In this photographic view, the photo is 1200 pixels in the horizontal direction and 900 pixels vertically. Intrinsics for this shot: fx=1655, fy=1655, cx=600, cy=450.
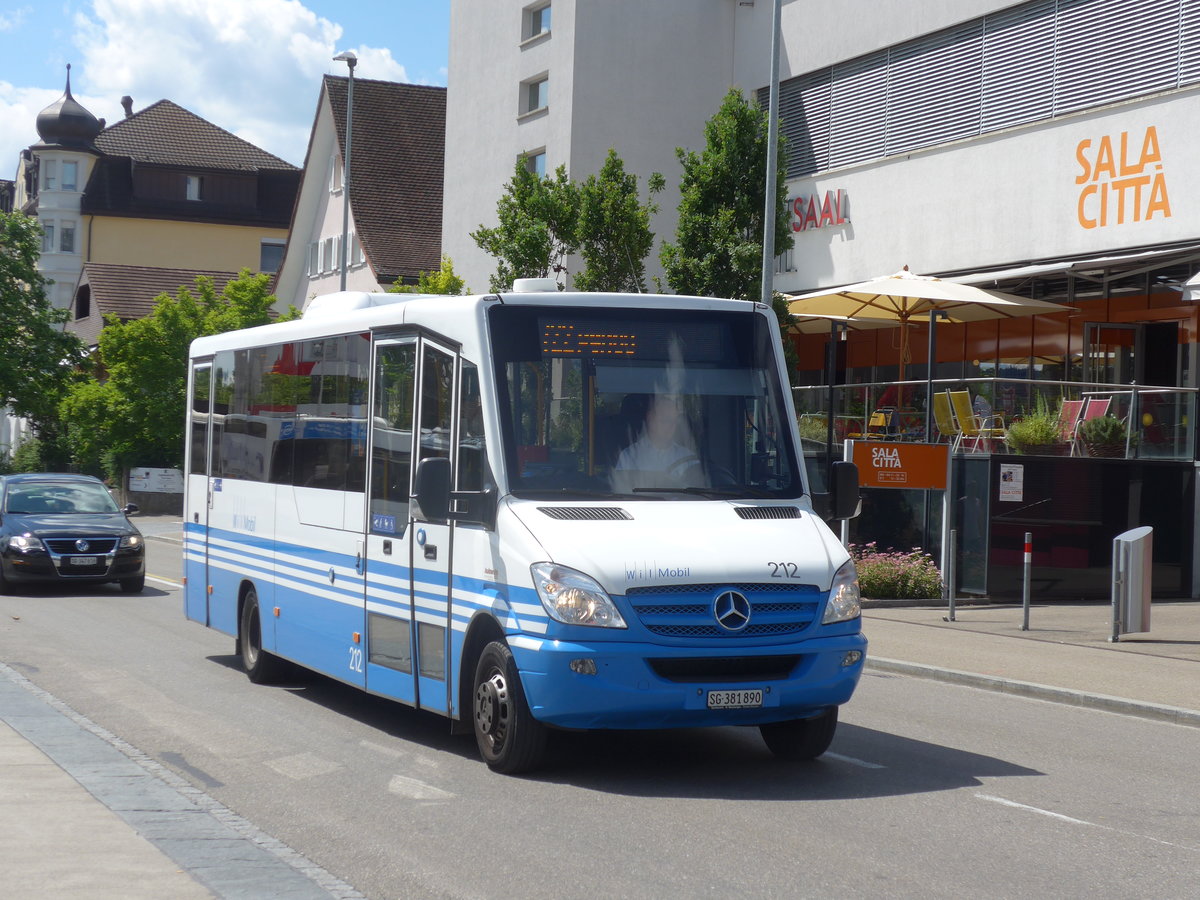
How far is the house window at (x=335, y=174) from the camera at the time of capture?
56688 mm

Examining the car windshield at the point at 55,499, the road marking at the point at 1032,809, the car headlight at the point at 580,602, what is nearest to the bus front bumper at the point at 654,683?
the car headlight at the point at 580,602

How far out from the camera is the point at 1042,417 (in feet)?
77.5

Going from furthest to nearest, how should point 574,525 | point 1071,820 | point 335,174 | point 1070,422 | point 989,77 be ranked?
point 335,174 < point 989,77 < point 1070,422 < point 574,525 < point 1071,820

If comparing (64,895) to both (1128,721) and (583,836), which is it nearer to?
(583,836)

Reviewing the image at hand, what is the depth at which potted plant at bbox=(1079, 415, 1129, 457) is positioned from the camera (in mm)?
23891

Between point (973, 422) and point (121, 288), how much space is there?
199 ft

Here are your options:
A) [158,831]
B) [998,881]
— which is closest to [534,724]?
[158,831]

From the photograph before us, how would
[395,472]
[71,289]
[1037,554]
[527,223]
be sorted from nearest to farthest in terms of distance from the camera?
[395,472], [1037,554], [527,223], [71,289]

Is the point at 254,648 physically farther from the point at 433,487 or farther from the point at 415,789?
the point at 415,789

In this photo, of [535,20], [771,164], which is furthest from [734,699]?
[535,20]

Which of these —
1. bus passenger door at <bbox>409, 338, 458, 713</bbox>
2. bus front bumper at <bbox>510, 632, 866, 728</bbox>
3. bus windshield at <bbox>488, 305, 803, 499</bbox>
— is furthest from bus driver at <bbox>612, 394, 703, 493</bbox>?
bus front bumper at <bbox>510, 632, 866, 728</bbox>

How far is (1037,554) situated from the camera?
23531 mm

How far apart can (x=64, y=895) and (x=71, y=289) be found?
90.7m

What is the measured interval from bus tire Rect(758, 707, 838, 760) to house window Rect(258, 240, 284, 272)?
8043 centimetres
